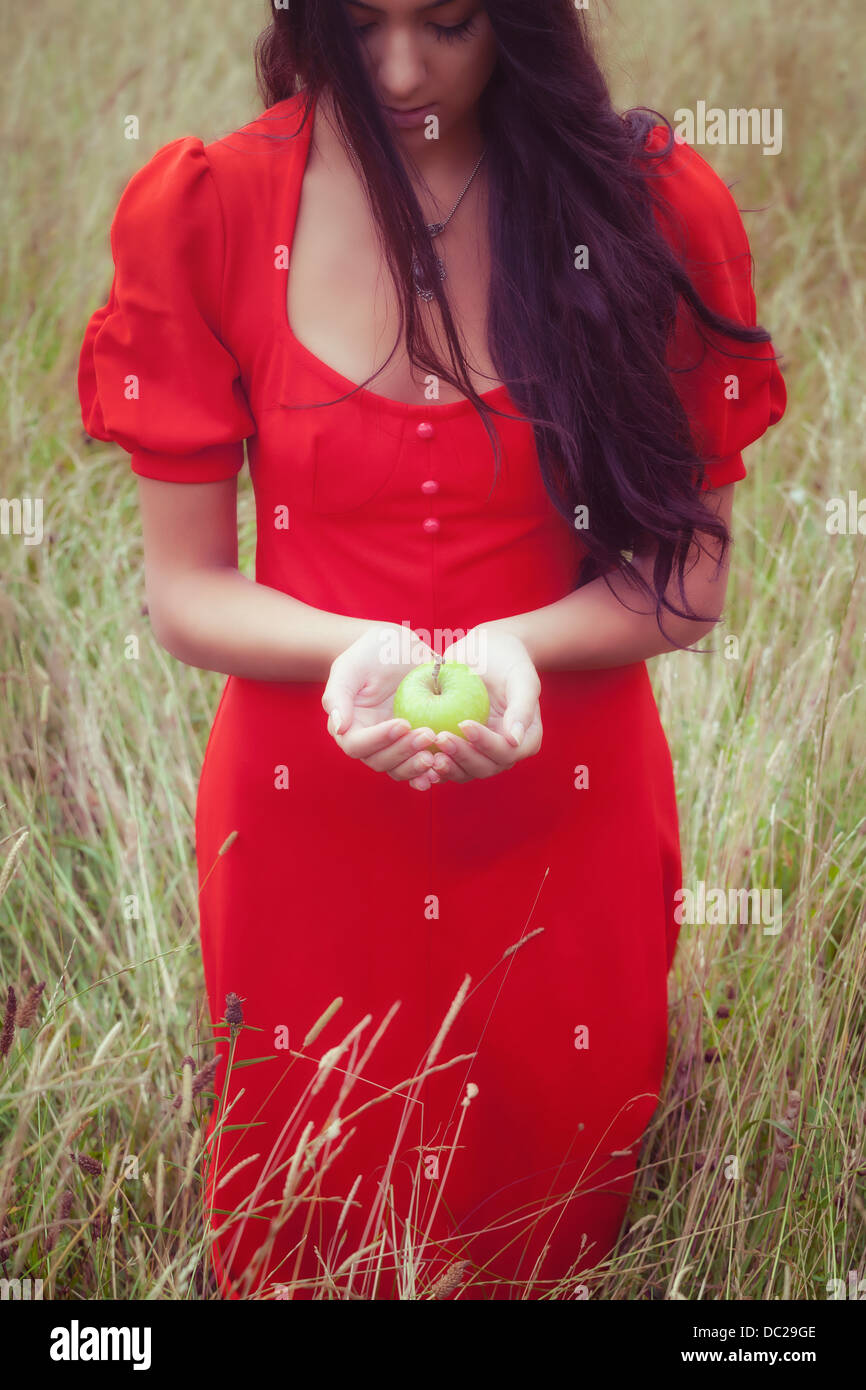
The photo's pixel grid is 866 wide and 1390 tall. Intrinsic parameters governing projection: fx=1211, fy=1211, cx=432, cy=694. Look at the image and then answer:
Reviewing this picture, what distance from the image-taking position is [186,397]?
153 centimetres

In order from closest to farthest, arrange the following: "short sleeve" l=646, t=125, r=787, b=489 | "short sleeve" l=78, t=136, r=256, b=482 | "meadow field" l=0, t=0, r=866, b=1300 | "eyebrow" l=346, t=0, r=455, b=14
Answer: "eyebrow" l=346, t=0, r=455, b=14 → "short sleeve" l=78, t=136, r=256, b=482 → "short sleeve" l=646, t=125, r=787, b=489 → "meadow field" l=0, t=0, r=866, b=1300

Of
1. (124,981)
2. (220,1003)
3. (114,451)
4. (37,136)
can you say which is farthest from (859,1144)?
(37,136)

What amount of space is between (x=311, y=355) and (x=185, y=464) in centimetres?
22

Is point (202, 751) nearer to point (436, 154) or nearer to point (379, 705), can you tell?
point (379, 705)

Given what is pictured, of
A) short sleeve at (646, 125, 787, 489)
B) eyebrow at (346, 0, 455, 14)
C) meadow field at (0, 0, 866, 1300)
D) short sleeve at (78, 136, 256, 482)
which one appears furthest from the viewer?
meadow field at (0, 0, 866, 1300)

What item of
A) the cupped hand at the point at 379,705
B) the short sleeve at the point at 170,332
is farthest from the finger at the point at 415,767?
the short sleeve at the point at 170,332

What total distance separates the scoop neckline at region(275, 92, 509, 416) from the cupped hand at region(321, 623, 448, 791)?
283mm

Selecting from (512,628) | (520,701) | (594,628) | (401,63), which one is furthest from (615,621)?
Result: (401,63)

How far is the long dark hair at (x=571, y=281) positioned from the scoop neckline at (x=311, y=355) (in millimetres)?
25

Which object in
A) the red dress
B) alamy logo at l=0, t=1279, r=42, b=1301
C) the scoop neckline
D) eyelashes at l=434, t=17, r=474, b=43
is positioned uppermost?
eyelashes at l=434, t=17, r=474, b=43

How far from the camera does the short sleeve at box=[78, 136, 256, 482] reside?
148cm

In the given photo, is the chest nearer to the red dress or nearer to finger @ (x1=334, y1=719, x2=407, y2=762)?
the red dress

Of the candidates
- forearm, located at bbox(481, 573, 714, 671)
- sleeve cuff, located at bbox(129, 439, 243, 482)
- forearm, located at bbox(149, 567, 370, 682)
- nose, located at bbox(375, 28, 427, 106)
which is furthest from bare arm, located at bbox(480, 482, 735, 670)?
nose, located at bbox(375, 28, 427, 106)

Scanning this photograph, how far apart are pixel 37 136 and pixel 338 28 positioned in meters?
3.64
